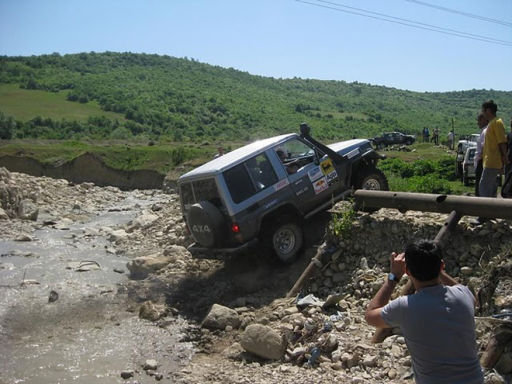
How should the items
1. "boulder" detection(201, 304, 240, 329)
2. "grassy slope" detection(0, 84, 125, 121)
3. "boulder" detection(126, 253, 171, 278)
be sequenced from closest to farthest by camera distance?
1. "boulder" detection(201, 304, 240, 329)
2. "boulder" detection(126, 253, 171, 278)
3. "grassy slope" detection(0, 84, 125, 121)

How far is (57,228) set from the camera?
18656 millimetres

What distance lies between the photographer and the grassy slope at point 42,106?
68.8 m

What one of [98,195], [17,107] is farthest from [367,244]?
[17,107]

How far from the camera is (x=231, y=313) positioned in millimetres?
8352

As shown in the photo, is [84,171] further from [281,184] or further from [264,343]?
[264,343]

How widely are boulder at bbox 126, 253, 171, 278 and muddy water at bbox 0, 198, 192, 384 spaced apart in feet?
0.91

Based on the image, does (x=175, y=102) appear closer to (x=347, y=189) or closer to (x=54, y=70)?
(x=54, y=70)

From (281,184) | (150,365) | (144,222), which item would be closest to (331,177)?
(281,184)

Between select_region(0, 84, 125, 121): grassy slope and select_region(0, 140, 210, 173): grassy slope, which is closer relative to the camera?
select_region(0, 140, 210, 173): grassy slope

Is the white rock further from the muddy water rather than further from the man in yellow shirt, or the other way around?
the man in yellow shirt

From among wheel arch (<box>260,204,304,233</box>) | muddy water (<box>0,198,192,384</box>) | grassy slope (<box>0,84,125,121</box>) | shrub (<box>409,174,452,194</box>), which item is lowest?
muddy water (<box>0,198,192,384</box>)

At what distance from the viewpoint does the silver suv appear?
928 centimetres

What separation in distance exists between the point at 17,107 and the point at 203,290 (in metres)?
69.7

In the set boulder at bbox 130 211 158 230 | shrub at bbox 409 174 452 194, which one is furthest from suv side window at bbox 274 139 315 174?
boulder at bbox 130 211 158 230
